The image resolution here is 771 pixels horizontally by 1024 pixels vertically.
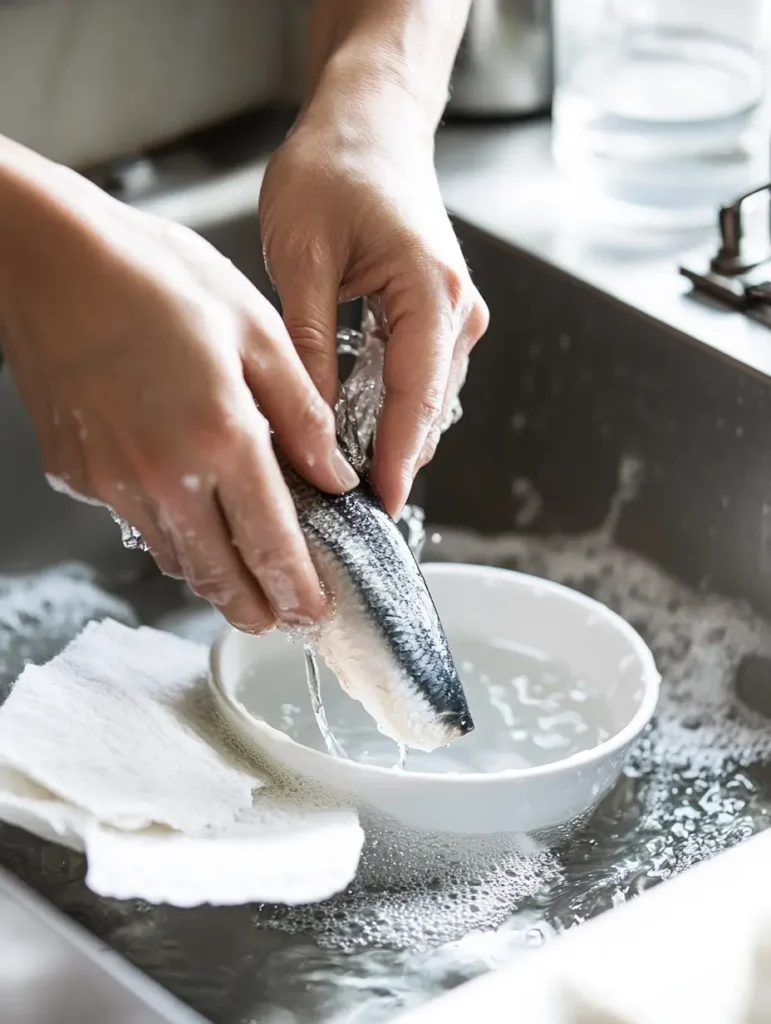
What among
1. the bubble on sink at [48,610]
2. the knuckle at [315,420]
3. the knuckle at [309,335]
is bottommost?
the bubble on sink at [48,610]

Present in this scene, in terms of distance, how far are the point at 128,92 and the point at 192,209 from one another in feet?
0.42

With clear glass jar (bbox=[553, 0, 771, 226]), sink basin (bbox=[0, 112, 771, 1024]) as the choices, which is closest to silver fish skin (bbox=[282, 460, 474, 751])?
sink basin (bbox=[0, 112, 771, 1024])

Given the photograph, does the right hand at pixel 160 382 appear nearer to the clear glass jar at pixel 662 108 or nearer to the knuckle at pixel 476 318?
the knuckle at pixel 476 318

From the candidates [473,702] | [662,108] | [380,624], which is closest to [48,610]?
[473,702]

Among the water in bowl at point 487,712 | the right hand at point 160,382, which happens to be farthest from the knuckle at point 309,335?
the water in bowl at point 487,712

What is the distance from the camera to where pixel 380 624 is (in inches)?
26.2

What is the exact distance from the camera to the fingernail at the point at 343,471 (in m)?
0.67

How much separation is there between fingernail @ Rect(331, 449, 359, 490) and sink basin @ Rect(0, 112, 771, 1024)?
0.73 ft

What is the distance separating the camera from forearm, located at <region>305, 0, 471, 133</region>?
0.88m

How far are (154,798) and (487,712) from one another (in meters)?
0.24

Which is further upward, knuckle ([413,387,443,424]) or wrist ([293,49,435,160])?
wrist ([293,49,435,160])

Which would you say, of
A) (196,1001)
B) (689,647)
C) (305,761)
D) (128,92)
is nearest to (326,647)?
(305,761)

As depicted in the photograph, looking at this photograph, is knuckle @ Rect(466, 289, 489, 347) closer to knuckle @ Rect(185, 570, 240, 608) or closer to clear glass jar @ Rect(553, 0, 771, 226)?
knuckle @ Rect(185, 570, 240, 608)

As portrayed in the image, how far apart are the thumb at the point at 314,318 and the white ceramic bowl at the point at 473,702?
168 mm
